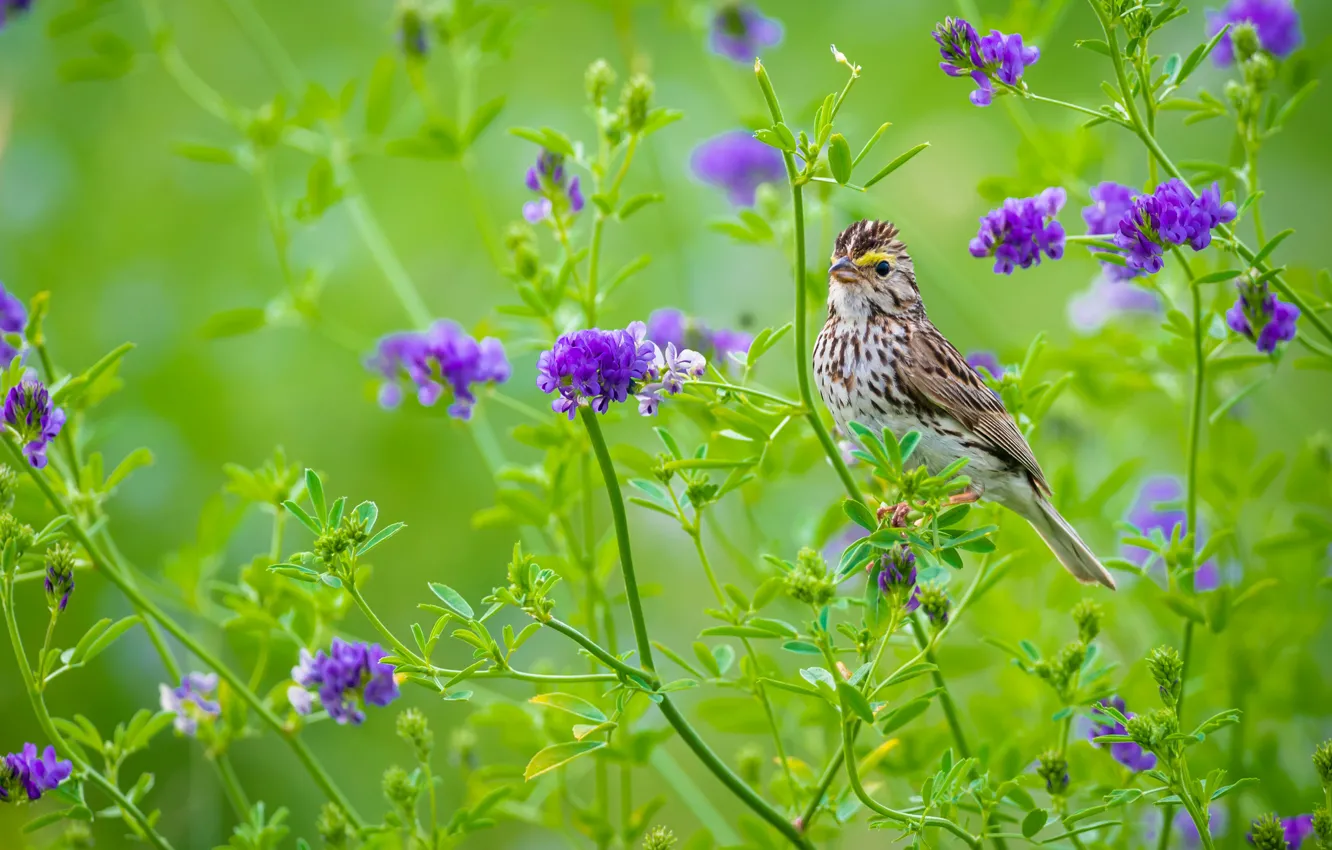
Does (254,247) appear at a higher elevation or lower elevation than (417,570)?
higher

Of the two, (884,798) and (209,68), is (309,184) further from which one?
(209,68)

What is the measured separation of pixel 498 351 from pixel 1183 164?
56.1 inches

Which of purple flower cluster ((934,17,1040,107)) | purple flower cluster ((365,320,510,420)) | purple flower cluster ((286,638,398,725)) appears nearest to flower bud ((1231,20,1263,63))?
purple flower cluster ((934,17,1040,107))

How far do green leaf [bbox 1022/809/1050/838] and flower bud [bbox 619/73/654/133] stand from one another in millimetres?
1455

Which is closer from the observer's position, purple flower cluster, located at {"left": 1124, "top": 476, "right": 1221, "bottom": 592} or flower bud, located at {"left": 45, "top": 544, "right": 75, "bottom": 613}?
flower bud, located at {"left": 45, "top": 544, "right": 75, "bottom": 613}

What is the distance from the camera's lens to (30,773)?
6.66ft

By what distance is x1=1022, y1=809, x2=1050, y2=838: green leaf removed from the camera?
1924 millimetres

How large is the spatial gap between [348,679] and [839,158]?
1.23 metres

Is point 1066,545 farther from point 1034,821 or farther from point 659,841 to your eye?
point 659,841

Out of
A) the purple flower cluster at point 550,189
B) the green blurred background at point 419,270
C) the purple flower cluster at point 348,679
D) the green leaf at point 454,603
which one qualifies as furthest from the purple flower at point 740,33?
the green leaf at point 454,603

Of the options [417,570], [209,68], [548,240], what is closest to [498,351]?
[417,570]

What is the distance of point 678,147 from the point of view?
18.9 ft

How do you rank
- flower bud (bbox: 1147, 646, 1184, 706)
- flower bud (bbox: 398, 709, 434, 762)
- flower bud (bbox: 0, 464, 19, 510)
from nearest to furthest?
flower bud (bbox: 1147, 646, 1184, 706)
flower bud (bbox: 0, 464, 19, 510)
flower bud (bbox: 398, 709, 434, 762)

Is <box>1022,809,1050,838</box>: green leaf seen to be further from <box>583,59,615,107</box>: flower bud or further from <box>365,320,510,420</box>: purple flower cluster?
<box>583,59,615,107</box>: flower bud
